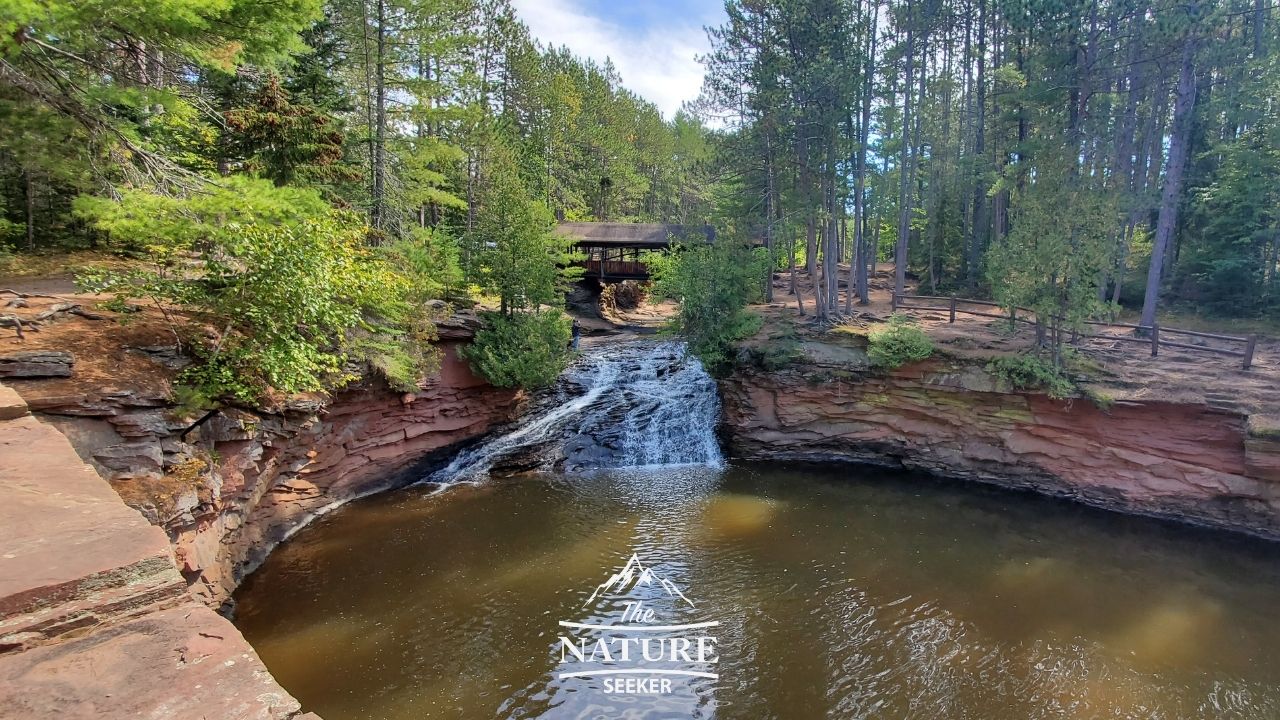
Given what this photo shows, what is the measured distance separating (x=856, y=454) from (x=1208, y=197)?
1438cm

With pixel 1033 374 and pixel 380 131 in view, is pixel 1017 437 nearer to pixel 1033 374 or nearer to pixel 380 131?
pixel 1033 374

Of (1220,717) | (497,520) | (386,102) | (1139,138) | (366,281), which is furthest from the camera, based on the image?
(1139,138)

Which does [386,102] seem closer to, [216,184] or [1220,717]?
[216,184]

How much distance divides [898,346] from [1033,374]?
2.91m

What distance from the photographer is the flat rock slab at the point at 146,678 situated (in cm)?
194

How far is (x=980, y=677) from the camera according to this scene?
295 inches

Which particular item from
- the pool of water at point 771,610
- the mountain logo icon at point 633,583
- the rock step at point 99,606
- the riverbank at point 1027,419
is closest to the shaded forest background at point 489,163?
the riverbank at point 1027,419

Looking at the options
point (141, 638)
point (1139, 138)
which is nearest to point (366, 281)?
point (141, 638)

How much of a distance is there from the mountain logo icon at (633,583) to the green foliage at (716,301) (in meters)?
8.20

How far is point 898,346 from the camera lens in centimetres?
1441

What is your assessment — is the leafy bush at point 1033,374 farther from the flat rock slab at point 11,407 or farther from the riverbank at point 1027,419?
the flat rock slab at point 11,407

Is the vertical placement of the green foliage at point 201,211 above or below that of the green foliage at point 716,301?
above

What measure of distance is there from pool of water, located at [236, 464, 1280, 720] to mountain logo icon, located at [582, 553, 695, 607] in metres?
0.04

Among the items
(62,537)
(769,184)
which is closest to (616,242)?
(769,184)
